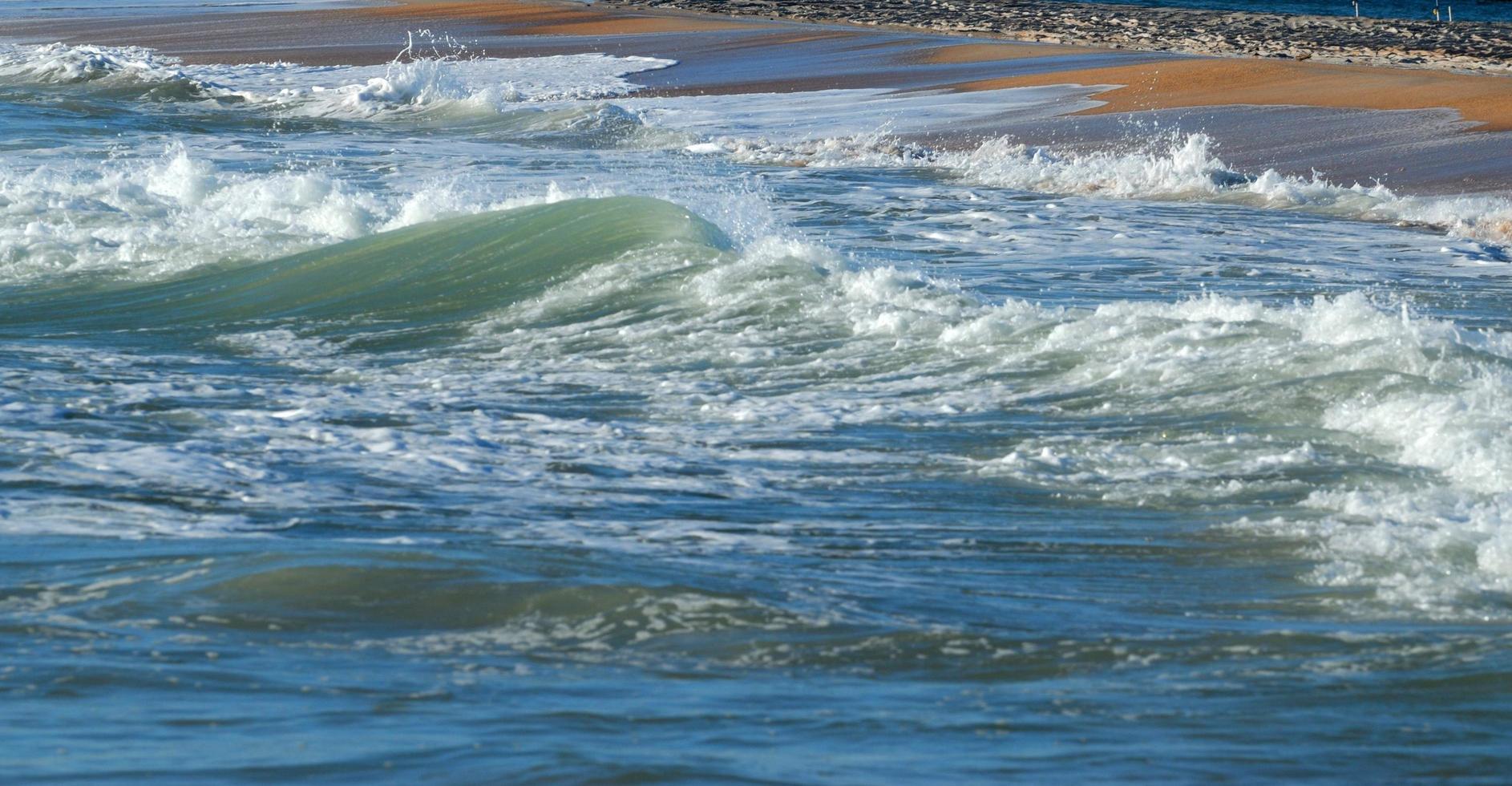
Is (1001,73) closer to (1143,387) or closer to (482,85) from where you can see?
(482,85)

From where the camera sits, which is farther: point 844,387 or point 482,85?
point 482,85

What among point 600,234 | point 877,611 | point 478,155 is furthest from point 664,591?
point 478,155

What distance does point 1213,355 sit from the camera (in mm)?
7500

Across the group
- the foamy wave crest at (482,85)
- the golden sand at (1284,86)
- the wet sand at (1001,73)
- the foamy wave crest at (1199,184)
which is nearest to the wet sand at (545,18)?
the wet sand at (1001,73)

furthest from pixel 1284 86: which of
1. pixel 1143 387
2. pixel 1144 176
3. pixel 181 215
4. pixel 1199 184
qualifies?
pixel 1143 387

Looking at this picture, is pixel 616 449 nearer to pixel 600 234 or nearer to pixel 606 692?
pixel 606 692

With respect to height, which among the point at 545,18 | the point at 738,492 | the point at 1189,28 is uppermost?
the point at 545,18

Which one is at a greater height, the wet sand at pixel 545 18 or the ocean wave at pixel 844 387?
the wet sand at pixel 545 18

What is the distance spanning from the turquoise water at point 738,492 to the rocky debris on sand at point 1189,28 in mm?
8705

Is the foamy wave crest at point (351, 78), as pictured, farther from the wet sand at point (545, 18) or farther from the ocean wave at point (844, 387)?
the ocean wave at point (844, 387)

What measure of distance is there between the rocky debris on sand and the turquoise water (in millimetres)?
8705

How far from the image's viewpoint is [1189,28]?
25.0m

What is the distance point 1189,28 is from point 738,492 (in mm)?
20801

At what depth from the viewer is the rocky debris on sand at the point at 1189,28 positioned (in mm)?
20797
